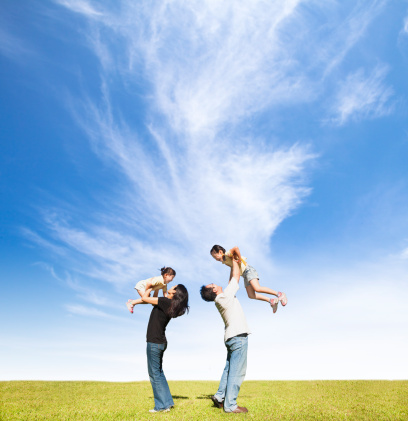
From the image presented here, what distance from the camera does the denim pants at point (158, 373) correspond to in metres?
8.12

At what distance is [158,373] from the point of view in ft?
27.1

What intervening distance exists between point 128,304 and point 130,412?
249 centimetres

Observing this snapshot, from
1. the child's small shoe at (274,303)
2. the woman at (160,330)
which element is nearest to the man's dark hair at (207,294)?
the woman at (160,330)

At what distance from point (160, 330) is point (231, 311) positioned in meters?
1.71

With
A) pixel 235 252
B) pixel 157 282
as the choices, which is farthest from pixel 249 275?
pixel 157 282

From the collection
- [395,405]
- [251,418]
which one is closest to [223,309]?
[251,418]

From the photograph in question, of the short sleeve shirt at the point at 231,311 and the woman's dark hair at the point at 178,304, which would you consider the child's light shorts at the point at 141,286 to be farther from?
the short sleeve shirt at the point at 231,311

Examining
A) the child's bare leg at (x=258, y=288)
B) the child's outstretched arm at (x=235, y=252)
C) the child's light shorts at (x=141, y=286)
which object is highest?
the child's bare leg at (x=258, y=288)

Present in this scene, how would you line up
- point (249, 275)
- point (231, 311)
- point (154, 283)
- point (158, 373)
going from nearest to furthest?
point (231, 311) < point (158, 373) < point (154, 283) < point (249, 275)

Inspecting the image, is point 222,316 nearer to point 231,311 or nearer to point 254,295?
point 231,311

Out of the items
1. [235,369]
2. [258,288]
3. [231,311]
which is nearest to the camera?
[235,369]

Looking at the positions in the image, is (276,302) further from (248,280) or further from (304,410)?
(304,410)

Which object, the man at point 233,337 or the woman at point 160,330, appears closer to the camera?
the man at point 233,337

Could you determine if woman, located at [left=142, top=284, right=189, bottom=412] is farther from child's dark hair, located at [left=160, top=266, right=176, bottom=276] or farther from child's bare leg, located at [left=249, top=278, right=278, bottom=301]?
child's bare leg, located at [left=249, top=278, right=278, bottom=301]
